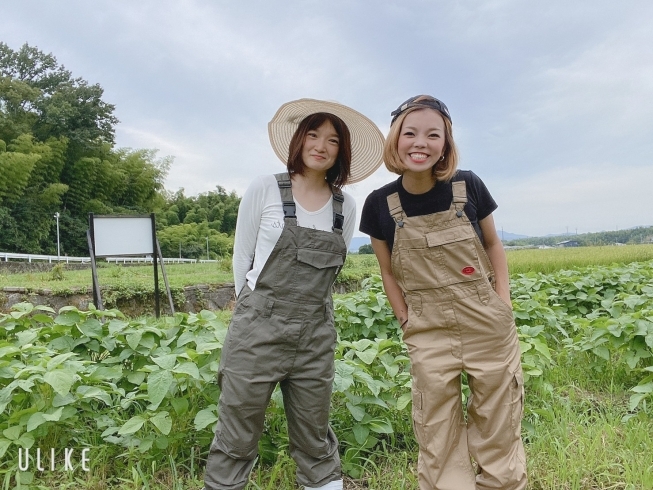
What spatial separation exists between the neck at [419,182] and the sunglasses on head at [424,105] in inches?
7.7

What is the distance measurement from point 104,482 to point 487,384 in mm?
1505

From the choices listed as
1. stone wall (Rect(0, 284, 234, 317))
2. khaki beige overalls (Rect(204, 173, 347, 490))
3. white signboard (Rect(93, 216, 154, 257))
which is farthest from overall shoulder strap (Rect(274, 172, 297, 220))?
stone wall (Rect(0, 284, 234, 317))

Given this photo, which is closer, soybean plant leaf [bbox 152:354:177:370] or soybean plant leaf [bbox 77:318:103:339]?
soybean plant leaf [bbox 152:354:177:370]

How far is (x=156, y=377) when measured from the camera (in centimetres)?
199

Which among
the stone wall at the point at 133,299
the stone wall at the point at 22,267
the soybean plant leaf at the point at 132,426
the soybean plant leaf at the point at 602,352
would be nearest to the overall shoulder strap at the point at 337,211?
the soybean plant leaf at the point at 132,426

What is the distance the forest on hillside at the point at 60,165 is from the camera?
2348 cm

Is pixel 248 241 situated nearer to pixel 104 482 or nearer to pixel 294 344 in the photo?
pixel 294 344

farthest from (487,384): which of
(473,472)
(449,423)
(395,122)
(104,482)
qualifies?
(104,482)

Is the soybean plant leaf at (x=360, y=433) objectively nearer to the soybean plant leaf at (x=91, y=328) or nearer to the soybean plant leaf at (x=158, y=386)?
the soybean plant leaf at (x=158, y=386)

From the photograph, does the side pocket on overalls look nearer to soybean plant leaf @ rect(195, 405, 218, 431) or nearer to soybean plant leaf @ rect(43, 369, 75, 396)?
soybean plant leaf @ rect(195, 405, 218, 431)

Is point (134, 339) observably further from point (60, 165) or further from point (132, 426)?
point (60, 165)

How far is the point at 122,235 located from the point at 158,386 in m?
4.05

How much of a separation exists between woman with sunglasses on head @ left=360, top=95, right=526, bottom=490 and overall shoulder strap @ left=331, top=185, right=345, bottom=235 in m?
0.19

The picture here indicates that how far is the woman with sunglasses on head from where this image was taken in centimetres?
169
